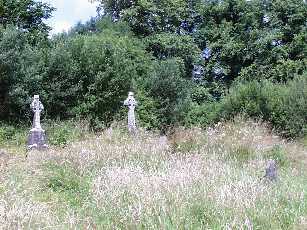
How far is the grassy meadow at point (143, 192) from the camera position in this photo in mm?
4852

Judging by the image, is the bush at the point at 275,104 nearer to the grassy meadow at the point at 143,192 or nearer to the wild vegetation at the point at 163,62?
the wild vegetation at the point at 163,62

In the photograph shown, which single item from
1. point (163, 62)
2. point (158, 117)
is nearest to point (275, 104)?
point (158, 117)

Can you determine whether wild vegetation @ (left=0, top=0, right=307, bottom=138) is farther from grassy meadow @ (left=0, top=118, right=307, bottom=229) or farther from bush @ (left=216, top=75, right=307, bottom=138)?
grassy meadow @ (left=0, top=118, right=307, bottom=229)

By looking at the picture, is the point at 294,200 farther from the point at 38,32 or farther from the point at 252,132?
the point at 38,32

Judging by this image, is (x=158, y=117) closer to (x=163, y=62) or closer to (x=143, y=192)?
(x=163, y=62)

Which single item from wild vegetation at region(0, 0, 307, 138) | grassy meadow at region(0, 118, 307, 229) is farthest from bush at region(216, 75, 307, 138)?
grassy meadow at region(0, 118, 307, 229)

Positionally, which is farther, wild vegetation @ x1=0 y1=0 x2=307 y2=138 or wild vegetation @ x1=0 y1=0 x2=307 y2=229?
wild vegetation @ x1=0 y1=0 x2=307 y2=138

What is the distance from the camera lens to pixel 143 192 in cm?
564

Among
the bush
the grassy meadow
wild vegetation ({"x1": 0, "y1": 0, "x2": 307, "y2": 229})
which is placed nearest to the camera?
the grassy meadow

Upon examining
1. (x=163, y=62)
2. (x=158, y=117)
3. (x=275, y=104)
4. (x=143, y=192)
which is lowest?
(x=158, y=117)

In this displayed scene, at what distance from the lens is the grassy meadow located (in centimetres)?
485

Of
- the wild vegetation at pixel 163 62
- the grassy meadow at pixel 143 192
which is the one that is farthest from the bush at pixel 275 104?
the grassy meadow at pixel 143 192

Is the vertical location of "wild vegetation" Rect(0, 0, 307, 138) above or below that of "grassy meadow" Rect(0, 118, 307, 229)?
above

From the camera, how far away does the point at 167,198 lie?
543 cm
